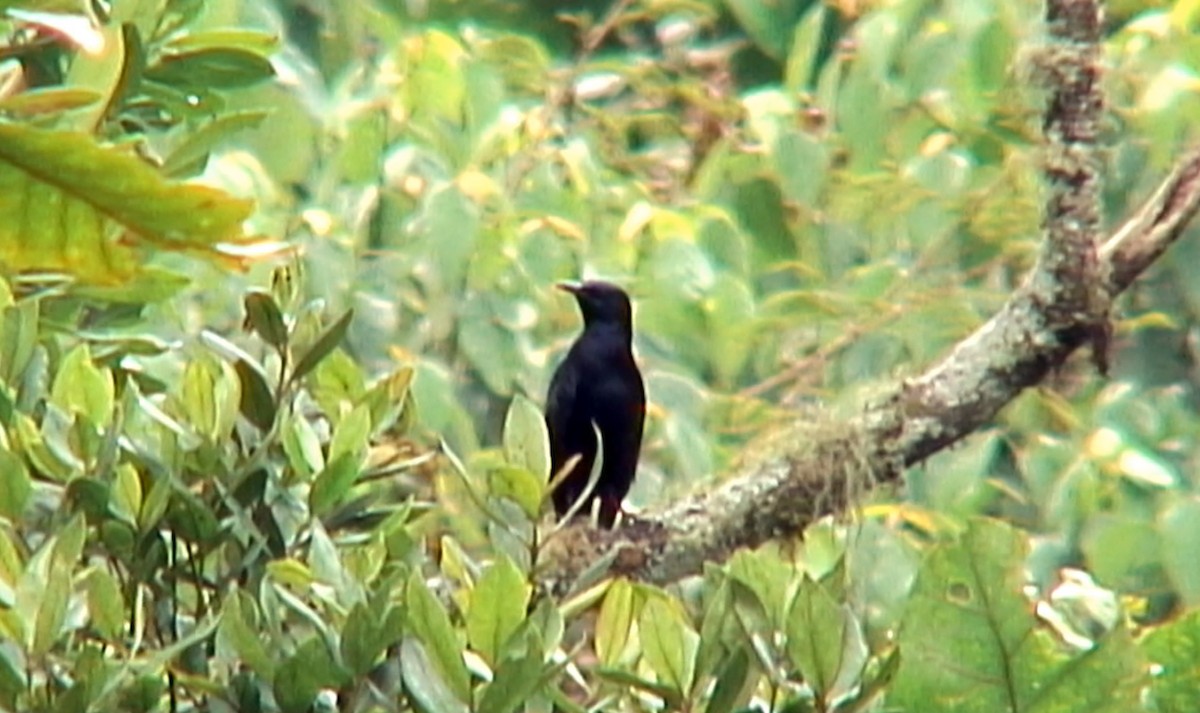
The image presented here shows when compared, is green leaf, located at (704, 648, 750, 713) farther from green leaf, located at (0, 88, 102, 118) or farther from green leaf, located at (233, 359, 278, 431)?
green leaf, located at (0, 88, 102, 118)

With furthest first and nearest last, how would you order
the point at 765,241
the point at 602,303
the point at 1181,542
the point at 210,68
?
the point at 765,241, the point at 602,303, the point at 1181,542, the point at 210,68

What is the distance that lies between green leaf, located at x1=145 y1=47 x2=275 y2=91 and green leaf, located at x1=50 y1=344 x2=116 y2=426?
470 millimetres

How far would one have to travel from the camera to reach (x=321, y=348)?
85.6 inches

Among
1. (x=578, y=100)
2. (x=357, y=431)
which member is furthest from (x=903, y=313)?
(x=357, y=431)

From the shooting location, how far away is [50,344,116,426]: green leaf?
7.07 ft

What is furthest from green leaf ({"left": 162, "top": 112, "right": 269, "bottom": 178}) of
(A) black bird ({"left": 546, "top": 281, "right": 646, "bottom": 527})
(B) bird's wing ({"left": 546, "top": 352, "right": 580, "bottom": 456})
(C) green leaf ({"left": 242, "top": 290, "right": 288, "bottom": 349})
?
(B) bird's wing ({"left": 546, "top": 352, "right": 580, "bottom": 456})

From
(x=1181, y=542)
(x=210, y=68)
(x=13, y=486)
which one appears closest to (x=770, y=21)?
(x=1181, y=542)

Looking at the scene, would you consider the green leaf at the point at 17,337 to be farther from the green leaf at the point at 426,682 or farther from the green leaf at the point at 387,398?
the green leaf at the point at 426,682

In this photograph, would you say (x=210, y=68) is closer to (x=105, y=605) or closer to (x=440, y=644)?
(x=105, y=605)

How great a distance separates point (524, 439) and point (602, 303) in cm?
284

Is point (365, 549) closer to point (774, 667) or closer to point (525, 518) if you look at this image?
point (525, 518)

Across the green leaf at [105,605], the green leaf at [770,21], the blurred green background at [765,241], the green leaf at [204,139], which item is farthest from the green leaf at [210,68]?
the green leaf at [770,21]

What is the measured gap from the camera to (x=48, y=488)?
2133mm

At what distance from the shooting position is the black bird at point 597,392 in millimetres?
4781
